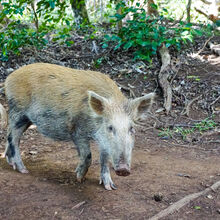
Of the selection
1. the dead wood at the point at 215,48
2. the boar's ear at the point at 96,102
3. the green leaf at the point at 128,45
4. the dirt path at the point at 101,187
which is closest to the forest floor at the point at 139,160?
the dirt path at the point at 101,187

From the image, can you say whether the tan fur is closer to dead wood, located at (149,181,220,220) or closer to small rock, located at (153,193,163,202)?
small rock, located at (153,193,163,202)

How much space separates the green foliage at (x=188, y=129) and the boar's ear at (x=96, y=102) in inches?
98.7

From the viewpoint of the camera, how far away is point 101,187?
410 centimetres

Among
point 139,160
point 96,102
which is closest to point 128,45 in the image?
point 139,160

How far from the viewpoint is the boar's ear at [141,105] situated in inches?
156

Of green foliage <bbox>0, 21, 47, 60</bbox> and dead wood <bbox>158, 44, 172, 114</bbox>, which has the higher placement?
green foliage <bbox>0, 21, 47, 60</bbox>

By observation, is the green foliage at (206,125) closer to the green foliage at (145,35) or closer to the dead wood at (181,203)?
the green foliage at (145,35)

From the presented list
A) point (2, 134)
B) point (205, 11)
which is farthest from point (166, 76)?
point (205, 11)

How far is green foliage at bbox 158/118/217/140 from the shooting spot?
618 centimetres

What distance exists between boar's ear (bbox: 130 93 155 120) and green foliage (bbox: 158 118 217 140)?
210 centimetres

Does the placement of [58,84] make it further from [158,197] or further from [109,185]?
[158,197]

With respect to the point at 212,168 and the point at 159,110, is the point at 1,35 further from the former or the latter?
the point at 212,168

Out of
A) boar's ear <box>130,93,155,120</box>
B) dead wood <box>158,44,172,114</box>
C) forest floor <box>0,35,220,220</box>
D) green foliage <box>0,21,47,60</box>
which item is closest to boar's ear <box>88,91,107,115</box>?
boar's ear <box>130,93,155,120</box>

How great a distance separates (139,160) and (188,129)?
67.0 inches
